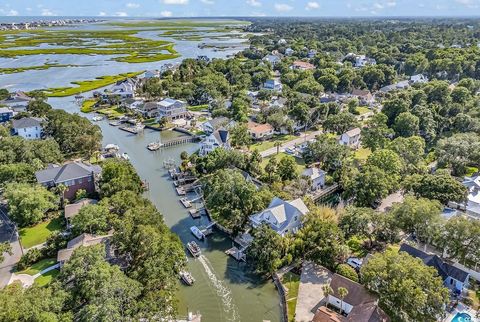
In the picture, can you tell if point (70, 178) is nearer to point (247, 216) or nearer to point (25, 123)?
point (247, 216)

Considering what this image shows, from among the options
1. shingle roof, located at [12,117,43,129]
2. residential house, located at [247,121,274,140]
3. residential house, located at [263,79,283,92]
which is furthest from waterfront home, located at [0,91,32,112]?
residential house, located at [263,79,283,92]

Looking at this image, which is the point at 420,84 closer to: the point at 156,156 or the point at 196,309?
the point at 156,156

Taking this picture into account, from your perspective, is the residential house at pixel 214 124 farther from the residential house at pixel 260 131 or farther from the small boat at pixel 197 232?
the small boat at pixel 197 232

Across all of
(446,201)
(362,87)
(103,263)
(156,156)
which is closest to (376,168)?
(446,201)

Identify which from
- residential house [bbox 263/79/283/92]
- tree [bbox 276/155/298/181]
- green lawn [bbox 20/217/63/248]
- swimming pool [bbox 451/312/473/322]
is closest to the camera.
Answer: swimming pool [bbox 451/312/473/322]

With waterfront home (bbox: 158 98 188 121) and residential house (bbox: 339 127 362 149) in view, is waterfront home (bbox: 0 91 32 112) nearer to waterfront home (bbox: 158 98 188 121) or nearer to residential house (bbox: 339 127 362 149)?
waterfront home (bbox: 158 98 188 121)
